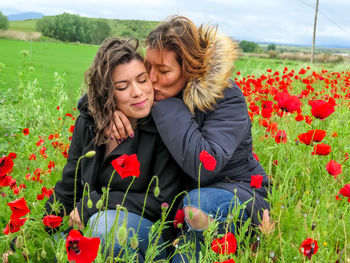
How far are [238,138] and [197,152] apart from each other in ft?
0.89

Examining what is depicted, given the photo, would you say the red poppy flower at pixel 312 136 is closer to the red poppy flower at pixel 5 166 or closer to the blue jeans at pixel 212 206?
the blue jeans at pixel 212 206

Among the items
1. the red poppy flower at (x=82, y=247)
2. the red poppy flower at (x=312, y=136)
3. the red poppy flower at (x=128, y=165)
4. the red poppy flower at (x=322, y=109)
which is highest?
the red poppy flower at (x=322, y=109)

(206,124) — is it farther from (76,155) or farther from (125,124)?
(76,155)

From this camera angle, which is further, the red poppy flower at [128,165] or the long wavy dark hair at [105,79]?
the long wavy dark hair at [105,79]

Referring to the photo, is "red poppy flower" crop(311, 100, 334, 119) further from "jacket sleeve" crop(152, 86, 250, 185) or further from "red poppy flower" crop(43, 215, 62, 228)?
"red poppy flower" crop(43, 215, 62, 228)

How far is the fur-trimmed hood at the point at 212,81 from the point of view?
6.68ft

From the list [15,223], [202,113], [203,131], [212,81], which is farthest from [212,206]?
[15,223]

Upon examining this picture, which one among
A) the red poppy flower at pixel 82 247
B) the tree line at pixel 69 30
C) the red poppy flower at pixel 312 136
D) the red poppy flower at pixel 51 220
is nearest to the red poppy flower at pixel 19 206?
the red poppy flower at pixel 51 220

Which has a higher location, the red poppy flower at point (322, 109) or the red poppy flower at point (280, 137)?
the red poppy flower at point (322, 109)

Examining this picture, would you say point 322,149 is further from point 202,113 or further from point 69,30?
point 69,30

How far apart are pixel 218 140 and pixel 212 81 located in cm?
35

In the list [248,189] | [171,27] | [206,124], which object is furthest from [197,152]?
[171,27]

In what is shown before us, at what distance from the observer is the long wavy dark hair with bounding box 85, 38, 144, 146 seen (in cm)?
203

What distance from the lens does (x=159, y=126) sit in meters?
2.01
